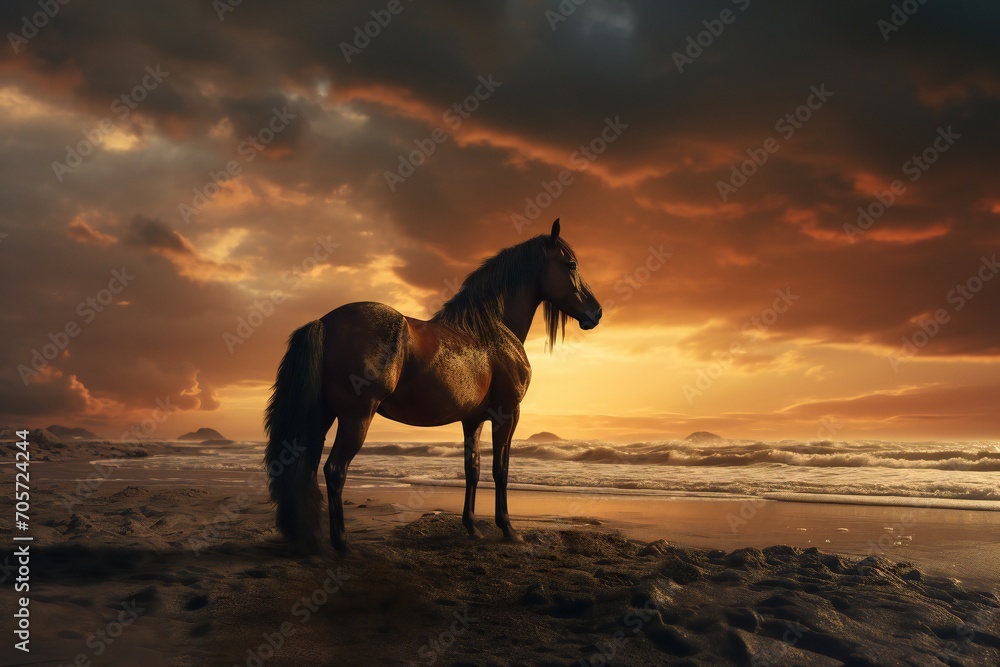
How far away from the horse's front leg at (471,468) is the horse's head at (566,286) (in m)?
1.57

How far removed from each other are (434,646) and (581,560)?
2347 mm

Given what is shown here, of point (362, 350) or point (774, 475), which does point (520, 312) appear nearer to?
point (362, 350)

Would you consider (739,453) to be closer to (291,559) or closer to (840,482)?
(840,482)

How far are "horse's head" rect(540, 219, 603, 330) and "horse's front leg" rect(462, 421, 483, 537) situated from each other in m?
1.57

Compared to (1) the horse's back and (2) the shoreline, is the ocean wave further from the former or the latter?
(1) the horse's back

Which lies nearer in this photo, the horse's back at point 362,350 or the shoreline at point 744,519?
the horse's back at point 362,350

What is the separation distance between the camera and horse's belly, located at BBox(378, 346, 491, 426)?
5434mm

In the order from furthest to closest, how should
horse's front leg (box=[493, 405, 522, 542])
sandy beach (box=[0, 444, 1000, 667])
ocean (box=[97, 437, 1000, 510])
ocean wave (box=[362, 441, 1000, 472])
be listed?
1. ocean wave (box=[362, 441, 1000, 472])
2. ocean (box=[97, 437, 1000, 510])
3. horse's front leg (box=[493, 405, 522, 542])
4. sandy beach (box=[0, 444, 1000, 667])

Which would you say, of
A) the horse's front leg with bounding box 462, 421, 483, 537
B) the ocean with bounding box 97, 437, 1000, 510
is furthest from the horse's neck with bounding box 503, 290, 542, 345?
the ocean with bounding box 97, 437, 1000, 510

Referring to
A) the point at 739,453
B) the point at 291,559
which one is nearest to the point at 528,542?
the point at 291,559

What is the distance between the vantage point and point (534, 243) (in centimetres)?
667

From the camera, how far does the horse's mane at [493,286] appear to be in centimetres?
631

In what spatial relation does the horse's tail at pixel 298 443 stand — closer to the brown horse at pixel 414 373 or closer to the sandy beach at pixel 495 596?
the brown horse at pixel 414 373

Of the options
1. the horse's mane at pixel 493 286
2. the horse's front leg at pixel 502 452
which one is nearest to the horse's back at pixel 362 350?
the horse's mane at pixel 493 286
